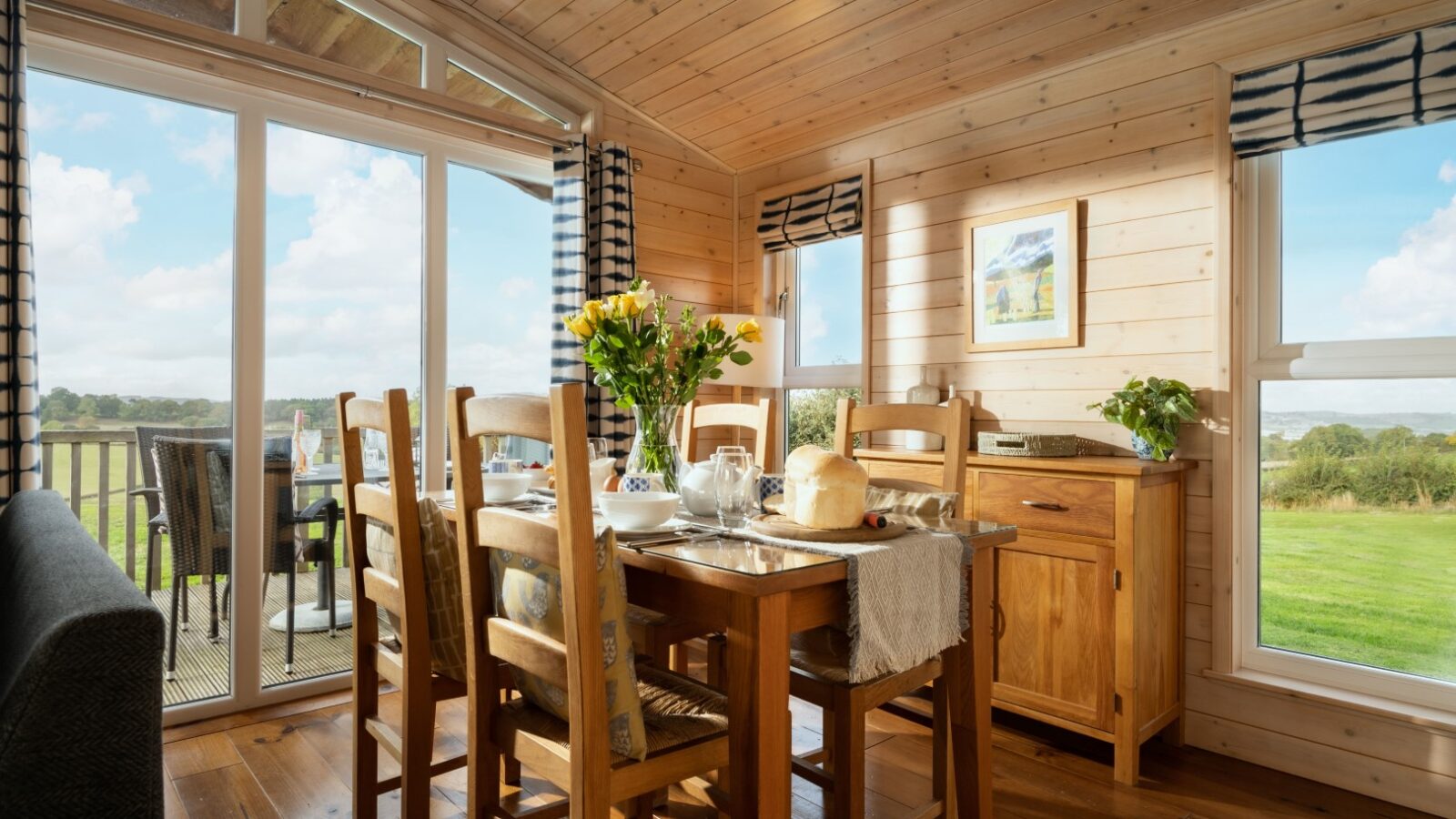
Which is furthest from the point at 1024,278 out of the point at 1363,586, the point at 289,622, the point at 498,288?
the point at 289,622

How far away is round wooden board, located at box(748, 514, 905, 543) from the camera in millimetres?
1642

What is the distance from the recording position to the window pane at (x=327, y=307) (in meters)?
3.00

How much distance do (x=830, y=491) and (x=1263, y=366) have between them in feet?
5.63

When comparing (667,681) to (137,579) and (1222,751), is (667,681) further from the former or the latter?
(137,579)

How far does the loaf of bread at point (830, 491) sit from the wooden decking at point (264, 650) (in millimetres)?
2166

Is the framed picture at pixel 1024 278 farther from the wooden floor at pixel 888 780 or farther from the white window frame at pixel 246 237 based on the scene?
the white window frame at pixel 246 237

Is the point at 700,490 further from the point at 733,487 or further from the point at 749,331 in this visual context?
the point at 749,331

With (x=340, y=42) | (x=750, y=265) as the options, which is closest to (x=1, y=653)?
(x=340, y=42)

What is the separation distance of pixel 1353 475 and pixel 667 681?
2141 millimetres

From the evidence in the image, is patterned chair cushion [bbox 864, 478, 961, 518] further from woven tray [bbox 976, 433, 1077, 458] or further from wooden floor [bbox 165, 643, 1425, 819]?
wooden floor [bbox 165, 643, 1425, 819]

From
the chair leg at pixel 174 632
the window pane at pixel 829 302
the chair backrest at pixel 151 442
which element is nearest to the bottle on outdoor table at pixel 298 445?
the chair backrest at pixel 151 442

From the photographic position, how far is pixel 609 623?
4.50ft

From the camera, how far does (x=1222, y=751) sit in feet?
8.66

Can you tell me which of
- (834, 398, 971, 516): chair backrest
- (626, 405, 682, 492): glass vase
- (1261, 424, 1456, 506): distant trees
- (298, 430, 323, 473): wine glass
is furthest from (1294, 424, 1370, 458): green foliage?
(298, 430, 323, 473): wine glass
